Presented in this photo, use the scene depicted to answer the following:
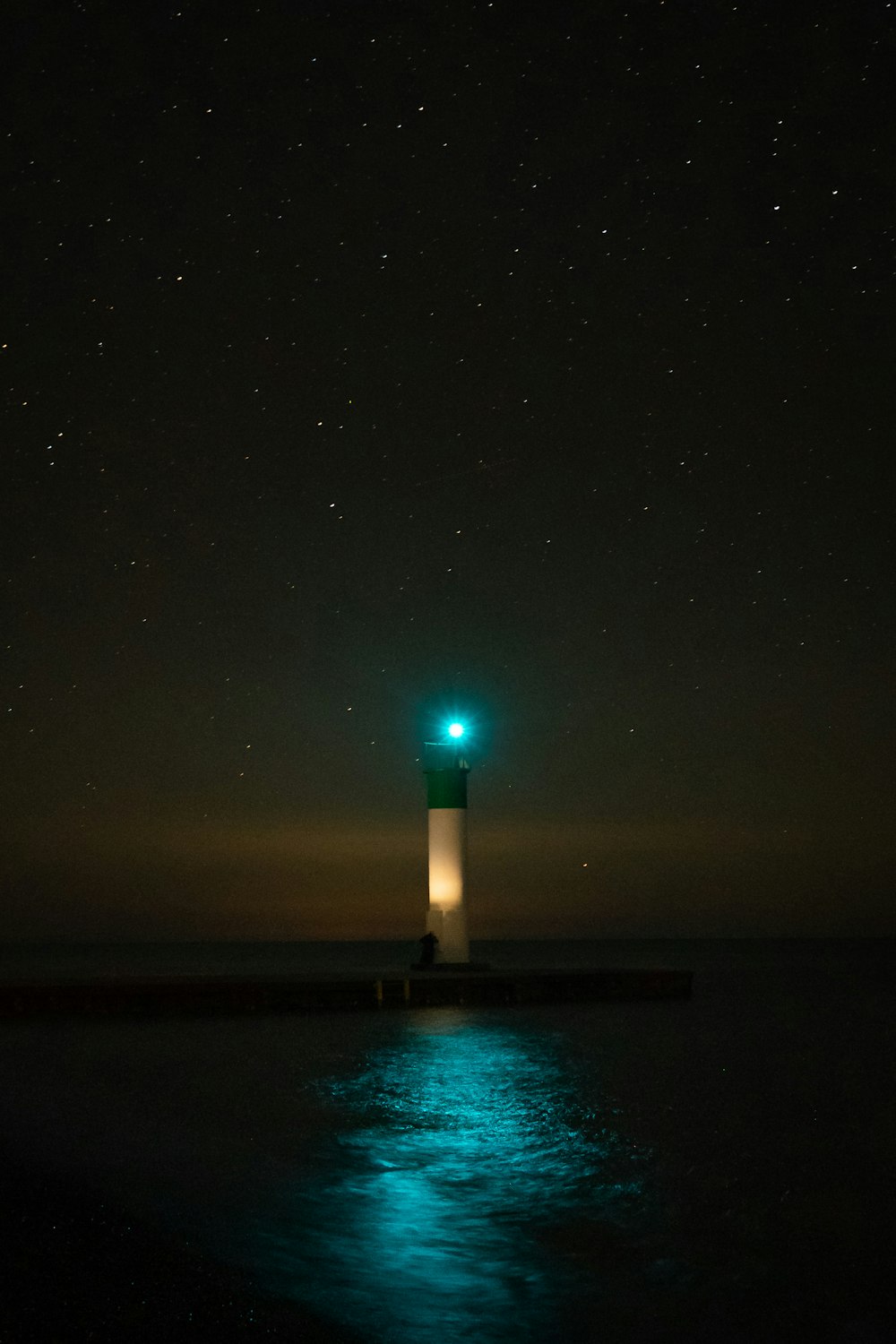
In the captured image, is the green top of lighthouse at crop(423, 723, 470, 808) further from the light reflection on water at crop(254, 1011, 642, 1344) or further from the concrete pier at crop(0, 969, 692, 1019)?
the light reflection on water at crop(254, 1011, 642, 1344)

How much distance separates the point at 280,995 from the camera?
25.4 metres

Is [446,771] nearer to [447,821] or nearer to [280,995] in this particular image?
[447,821]

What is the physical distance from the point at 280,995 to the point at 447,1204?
14.5m

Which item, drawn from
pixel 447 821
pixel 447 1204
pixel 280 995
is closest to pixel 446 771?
pixel 447 821

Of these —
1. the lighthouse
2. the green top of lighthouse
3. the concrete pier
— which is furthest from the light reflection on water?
the green top of lighthouse

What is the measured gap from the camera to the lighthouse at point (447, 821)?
25.8 metres

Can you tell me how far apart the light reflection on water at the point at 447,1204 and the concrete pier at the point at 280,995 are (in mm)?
5367

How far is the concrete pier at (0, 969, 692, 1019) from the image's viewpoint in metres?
24.2

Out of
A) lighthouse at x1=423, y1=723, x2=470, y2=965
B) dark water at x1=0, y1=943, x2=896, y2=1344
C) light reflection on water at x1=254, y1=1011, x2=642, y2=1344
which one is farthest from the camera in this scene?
lighthouse at x1=423, y1=723, x2=470, y2=965

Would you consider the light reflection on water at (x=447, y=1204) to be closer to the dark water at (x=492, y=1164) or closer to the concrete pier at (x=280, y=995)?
the dark water at (x=492, y=1164)

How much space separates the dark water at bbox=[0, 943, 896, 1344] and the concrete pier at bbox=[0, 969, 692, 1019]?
0.46 metres

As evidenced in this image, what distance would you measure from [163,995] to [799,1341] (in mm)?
18838

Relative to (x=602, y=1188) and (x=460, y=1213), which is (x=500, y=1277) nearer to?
(x=460, y=1213)

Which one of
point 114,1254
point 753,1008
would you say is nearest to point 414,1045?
point 114,1254
